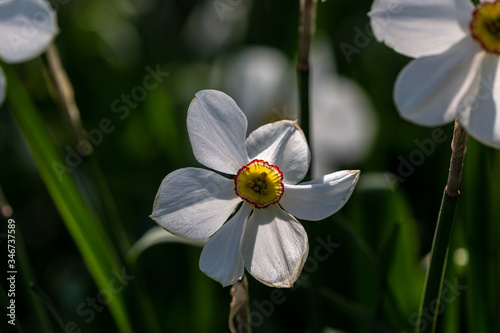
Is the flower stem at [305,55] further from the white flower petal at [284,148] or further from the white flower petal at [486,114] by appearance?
the white flower petal at [486,114]

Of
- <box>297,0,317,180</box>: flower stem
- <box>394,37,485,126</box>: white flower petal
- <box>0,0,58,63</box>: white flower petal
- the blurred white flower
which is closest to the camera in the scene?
<box>394,37,485,126</box>: white flower petal

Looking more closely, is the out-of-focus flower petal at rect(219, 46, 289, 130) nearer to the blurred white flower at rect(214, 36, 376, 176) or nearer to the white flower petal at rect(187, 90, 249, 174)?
the blurred white flower at rect(214, 36, 376, 176)

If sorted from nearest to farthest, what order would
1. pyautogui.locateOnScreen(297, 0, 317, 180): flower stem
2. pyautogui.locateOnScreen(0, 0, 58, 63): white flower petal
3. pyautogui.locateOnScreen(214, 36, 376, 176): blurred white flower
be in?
pyautogui.locateOnScreen(0, 0, 58, 63): white flower petal < pyautogui.locateOnScreen(297, 0, 317, 180): flower stem < pyautogui.locateOnScreen(214, 36, 376, 176): blurred white flower

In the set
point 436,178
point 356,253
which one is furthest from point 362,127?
point 356,253

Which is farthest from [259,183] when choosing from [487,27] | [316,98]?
[316,98]

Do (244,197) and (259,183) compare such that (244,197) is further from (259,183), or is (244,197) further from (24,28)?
(24,28)

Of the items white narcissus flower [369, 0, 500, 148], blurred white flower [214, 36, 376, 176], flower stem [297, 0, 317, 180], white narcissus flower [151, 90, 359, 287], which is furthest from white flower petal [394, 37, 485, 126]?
blurred white flower [214, 36, 376, 176]

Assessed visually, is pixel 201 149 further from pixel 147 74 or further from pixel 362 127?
pixel 147 74
